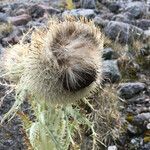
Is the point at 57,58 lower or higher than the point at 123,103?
higher

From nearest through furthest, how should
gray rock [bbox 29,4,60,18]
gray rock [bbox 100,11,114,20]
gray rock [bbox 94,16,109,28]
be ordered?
gray rock [bbox 94,16,109,28] < gray rock [bbox 100,11,114,20] < gray rock [bbox 29,4,60,18]

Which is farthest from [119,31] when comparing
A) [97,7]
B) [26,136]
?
[26,136]

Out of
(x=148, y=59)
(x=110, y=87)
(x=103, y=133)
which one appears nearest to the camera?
(x=103, y=133)

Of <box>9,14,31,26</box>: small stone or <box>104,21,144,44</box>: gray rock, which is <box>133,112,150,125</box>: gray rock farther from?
<box>9,14,31,26</box>: small stone

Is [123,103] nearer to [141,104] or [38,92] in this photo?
[141,104]

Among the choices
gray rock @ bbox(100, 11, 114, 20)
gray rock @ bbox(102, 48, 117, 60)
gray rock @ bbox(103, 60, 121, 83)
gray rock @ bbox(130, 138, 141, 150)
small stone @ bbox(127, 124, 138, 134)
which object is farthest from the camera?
gray rock @ bbox(100, 11, 114, 20)

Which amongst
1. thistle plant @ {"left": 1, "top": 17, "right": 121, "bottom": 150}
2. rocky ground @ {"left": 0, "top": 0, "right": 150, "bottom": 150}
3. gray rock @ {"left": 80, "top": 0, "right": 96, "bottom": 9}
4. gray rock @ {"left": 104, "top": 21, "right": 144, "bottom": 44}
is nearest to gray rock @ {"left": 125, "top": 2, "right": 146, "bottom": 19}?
rocky ground @ {"left": 0, "top": 0, "right": 150, "bottom": 150}
